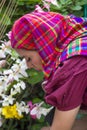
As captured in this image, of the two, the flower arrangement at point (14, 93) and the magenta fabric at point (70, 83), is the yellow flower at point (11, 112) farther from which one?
the magenta fabric at point (70, 83)

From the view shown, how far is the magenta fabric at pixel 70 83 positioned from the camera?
171cm

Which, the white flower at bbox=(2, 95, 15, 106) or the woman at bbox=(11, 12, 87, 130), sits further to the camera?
the white flower at bbox=(2, 95, 15, 106)

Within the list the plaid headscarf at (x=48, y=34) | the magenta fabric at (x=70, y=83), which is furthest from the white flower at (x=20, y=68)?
the magenta fabric at (x=70, y=83)

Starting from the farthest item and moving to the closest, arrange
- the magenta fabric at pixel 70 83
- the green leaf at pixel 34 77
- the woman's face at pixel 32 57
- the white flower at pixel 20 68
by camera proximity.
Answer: the green leaf at pixel 34 77 < the white flower at pixel 20 68 < the woman's face at pixel 32 57 < the magenta fabric at pixel 70 83

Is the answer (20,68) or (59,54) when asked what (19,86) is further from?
(59,54)

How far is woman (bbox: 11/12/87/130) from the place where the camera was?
1727mm

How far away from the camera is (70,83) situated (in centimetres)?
171

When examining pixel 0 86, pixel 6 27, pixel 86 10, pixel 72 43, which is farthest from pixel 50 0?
pixel 86 10

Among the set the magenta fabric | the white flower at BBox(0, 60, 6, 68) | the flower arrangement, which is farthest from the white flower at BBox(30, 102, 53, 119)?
the magenta fabric

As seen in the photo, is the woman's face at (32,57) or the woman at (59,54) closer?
the woman at (59,54)

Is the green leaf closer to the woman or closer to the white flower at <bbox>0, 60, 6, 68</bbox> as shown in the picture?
the white flower at <bbox>0, 60, 6, 68</bbox>

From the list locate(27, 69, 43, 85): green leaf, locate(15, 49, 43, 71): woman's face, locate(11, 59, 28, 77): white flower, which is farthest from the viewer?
locate(27, 69, 43, 85): green leaf

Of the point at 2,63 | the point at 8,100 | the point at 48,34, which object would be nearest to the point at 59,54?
the point at 48,34

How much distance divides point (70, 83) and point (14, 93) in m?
0.55
